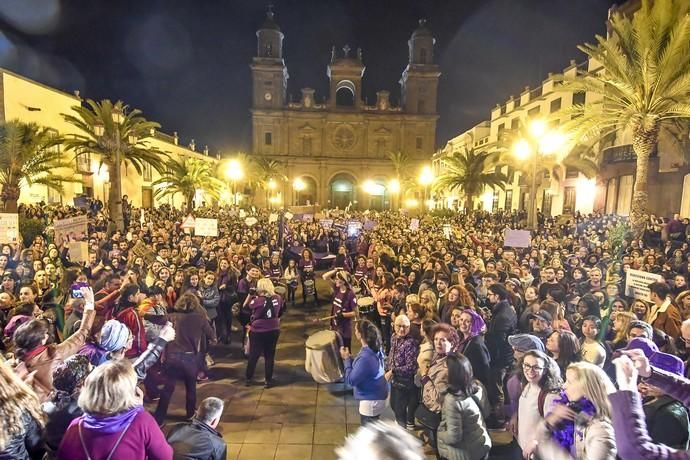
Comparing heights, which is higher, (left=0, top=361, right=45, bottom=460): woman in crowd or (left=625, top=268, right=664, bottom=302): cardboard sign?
(left=625, top=268, right=664, bottom=302): cardboard sign

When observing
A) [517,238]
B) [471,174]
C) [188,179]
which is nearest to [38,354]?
[517,238]

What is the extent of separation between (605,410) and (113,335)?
3982 millimetres

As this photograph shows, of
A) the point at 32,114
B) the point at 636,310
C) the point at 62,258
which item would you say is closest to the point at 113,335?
the point at 636,310

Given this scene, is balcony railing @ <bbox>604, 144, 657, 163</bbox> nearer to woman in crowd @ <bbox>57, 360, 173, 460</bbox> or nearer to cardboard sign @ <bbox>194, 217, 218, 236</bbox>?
cardboard sign @ <bbox>194, 217, 218, 236</bbox>

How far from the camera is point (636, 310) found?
6.16 m

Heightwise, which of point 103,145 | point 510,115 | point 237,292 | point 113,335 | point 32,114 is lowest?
point 237,292

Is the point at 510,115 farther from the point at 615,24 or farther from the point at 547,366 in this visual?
the point at 547,366

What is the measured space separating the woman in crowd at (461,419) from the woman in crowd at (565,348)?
1132mm

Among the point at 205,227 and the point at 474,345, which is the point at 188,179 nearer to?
the point at 205,227

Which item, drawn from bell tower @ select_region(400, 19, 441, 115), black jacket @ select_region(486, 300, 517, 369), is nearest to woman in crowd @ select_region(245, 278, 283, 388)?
black jacket @ select_region(486, 300, 517, 369)

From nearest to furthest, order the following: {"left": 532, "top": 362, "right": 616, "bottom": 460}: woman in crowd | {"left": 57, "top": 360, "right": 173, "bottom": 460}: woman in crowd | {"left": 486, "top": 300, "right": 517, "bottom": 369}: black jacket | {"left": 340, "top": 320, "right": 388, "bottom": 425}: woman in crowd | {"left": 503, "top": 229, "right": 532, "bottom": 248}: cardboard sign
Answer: {"left": 57, "top": 360, "right": 173, "bottom": 460}: woman in crowd
{"left": 532, "top": 362, "right": 616, "bottom": 460}: woman in crowd
{"left": 340, "top": 320, "right": 388, "bottom": 425}: woman in crowd
{"left": 486, "top": 300, "right": 517, "bottom": 369}: black jacket
{"left": 503, "top": 229, "right": 532, "bottom": 248}: cardboard sign

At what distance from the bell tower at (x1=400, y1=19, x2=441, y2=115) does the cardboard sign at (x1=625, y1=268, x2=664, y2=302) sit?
56135mm

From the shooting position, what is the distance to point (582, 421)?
2826mm

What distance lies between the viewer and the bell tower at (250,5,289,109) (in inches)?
2274
